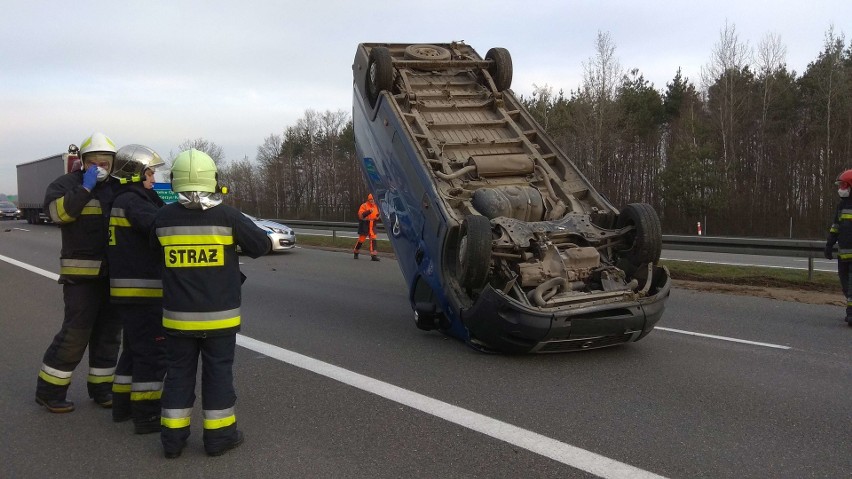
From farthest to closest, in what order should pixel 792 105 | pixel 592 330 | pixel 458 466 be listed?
pixel 792 105 → pixel 592 330 → pixel 458 466

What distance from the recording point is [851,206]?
7652 mm

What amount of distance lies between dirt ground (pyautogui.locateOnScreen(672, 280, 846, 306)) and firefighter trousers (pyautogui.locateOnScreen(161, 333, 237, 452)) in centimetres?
831

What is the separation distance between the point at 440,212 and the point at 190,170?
2.88 metres

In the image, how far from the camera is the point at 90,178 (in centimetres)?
429

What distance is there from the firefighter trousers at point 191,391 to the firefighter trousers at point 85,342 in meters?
1.11

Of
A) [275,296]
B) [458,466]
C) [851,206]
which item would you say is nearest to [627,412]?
[458,466]

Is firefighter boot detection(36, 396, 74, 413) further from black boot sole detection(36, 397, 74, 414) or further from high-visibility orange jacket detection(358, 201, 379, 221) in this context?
high-visibility orange jacket detection(358, 201, 379, 221)

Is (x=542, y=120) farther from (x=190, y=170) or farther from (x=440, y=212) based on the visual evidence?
(x=190, y=170)

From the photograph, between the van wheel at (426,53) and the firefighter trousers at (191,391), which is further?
the van wheel at (426,53)

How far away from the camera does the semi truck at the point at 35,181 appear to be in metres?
30.9

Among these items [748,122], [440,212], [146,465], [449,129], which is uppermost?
[748,122]

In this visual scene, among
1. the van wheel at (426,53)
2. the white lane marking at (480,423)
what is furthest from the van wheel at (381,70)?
the white lane marking at (480,423)

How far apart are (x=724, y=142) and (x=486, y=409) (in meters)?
31.1

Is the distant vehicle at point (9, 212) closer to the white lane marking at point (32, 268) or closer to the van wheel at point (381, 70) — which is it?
the white lane marking at point (32, 268)
